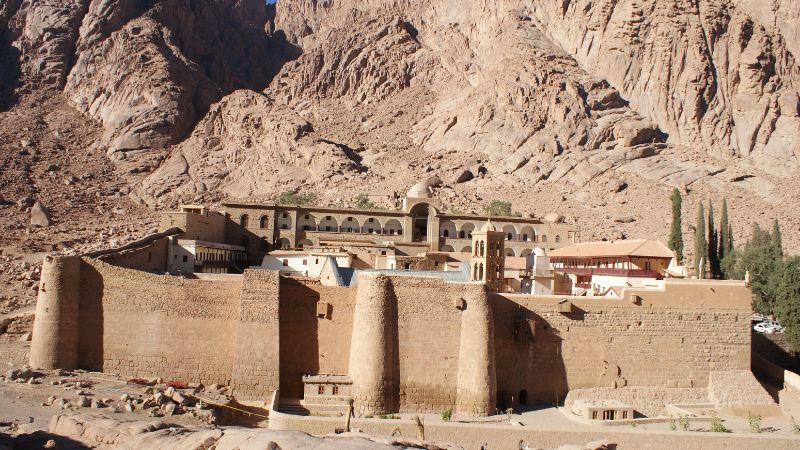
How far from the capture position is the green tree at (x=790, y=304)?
87.2 ft

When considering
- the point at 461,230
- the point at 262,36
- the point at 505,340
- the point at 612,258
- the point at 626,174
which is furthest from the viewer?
the point at 262,36

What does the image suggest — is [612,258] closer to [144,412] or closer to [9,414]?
[144,412]

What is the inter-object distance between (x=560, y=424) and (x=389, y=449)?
10.6 m

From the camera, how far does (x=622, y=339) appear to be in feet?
71.3

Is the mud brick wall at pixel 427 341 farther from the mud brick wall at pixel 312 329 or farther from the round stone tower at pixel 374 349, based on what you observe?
the mud brick wall at pixel 312 329

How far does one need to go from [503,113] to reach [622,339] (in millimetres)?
43350

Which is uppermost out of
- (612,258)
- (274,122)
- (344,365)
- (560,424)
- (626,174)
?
(274,122)

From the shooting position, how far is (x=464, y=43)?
258 feet

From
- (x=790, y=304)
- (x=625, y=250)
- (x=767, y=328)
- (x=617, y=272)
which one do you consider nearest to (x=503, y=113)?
(x=625, y=250)

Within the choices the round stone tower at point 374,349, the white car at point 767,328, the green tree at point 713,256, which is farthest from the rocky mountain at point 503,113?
the round stone tower at point 374,349

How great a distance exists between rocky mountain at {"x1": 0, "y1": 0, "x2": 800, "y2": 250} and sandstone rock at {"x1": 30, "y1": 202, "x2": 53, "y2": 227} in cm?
1045

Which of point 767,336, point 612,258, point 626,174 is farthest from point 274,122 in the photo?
point 767,336

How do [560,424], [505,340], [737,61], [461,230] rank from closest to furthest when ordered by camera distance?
[560,424], [505,340], [461,230], [737,61]

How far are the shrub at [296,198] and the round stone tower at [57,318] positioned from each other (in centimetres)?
2891
